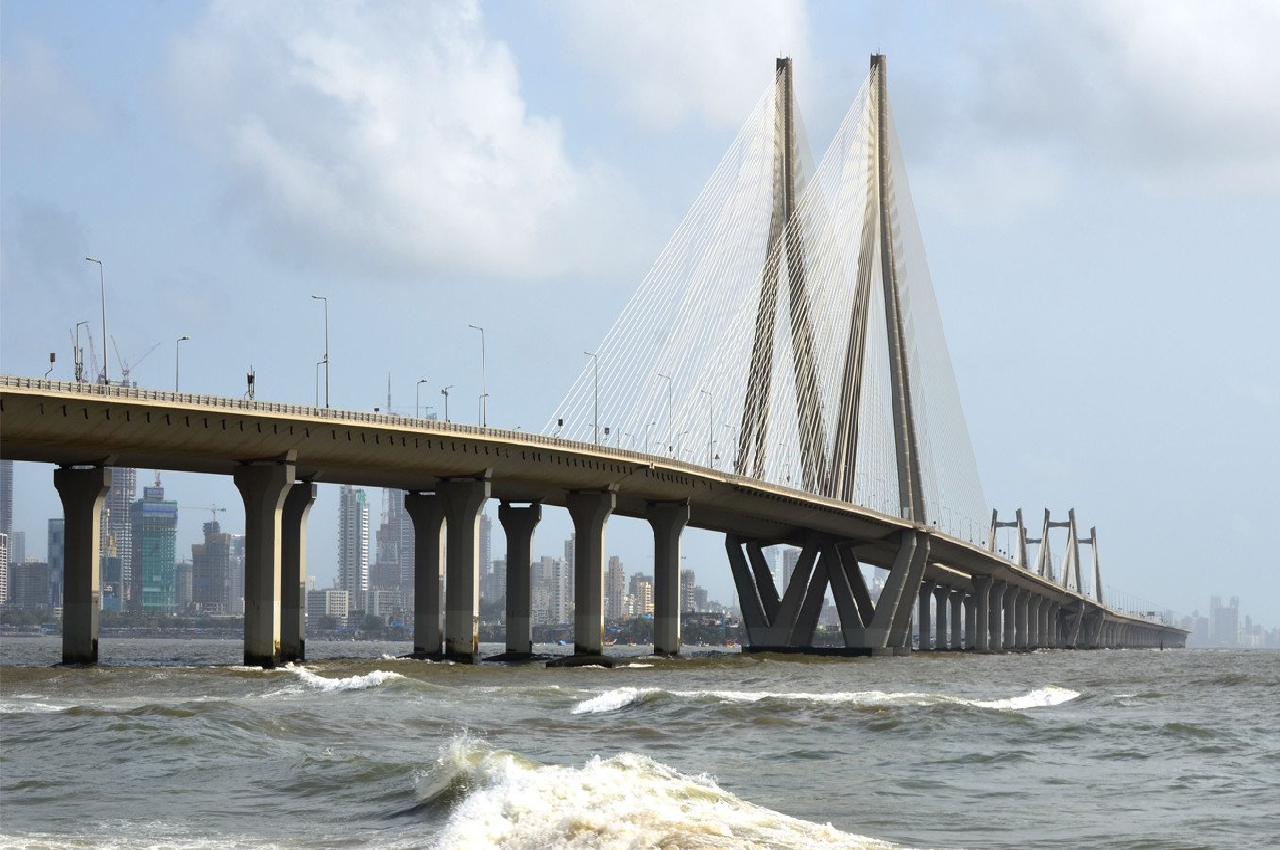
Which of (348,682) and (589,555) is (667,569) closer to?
(589,555)

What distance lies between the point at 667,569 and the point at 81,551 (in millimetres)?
37103

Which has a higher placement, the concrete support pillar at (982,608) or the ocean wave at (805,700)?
the ocean wave at (805,700)

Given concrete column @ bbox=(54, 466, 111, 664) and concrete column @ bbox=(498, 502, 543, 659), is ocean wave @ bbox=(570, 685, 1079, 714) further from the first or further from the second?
concrete column @ bbox=(498, 502, 543, 659)

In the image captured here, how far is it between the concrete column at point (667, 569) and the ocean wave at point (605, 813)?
232ft

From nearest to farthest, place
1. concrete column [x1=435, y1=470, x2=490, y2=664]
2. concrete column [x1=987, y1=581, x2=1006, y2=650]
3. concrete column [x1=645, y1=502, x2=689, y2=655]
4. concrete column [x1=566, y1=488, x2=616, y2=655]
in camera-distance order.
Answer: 1. concrete column [x1=435, y1=470, x2=490, y2=664]
2. concrete column [x1=566, y1=488, x2=616, y2=655]
3. concrete column [x1=645, y1=502, x2=689, y2=655]
4. concrete column [x1=987, y1=581, x2=1006, y2=650]

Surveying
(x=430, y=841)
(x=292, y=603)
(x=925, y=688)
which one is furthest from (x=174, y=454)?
(x=430, y=841)

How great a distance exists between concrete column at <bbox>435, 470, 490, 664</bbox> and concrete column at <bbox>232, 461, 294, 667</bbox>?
39.4ft

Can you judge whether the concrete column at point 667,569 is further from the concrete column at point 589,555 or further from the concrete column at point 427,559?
the concrete column at point 427,559

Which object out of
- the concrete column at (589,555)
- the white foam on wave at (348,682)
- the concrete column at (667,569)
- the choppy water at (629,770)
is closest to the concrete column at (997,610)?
the concrete column at (667,569)

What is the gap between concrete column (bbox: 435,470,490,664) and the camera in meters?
82.9

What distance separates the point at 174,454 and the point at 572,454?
21.8m

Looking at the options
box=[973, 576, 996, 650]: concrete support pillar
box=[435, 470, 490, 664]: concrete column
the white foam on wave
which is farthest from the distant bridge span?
box=[973, 576, 996, 650]: concrete support pillar

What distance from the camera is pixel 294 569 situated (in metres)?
80.4

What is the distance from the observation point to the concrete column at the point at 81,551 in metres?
71.1
